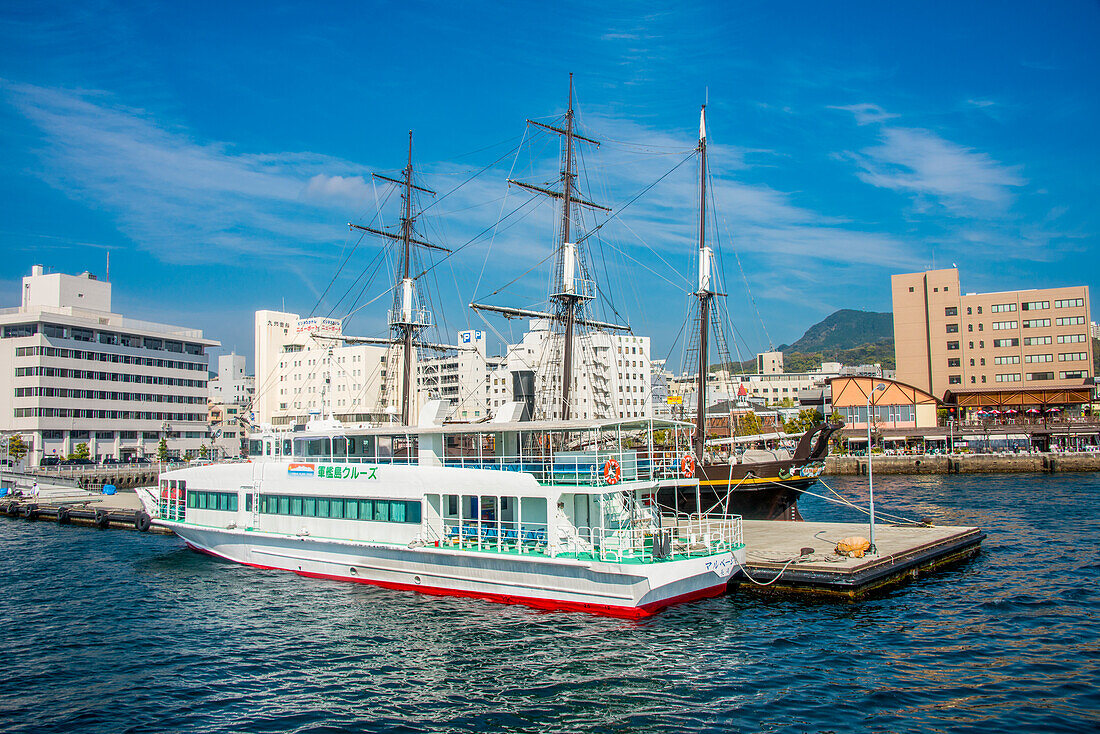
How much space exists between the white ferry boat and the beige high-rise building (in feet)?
283

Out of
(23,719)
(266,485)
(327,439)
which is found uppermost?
(327,439)

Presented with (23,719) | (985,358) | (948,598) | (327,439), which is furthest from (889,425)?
(23,719)

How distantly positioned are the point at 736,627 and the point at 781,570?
3.65m

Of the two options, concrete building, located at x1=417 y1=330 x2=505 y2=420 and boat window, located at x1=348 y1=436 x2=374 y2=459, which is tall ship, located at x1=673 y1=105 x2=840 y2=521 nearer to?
boat window, located at x1=348 y1=436 x2=374 y2=459

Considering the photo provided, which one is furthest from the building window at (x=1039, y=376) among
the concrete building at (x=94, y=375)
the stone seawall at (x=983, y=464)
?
the concrete building at (x=94, y=375)

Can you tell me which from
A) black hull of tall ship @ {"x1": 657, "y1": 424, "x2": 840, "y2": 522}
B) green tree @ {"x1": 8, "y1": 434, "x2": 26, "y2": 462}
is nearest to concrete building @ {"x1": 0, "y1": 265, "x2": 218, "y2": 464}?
green tree @ {"x1": 8, "y1": 434, "x2": 26, "y2": 462}

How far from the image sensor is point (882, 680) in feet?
50.6

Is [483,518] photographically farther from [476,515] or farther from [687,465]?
[687,465]

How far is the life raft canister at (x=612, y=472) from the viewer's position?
2092 cm

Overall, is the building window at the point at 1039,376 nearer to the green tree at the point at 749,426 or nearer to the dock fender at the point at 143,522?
the green tree at the point at 749,426

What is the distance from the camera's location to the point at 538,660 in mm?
16625

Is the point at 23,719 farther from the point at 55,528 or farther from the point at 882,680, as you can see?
the point at 55,528

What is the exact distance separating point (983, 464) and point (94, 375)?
103 metres

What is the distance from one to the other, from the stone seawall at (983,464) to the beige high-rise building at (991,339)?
854 inches
